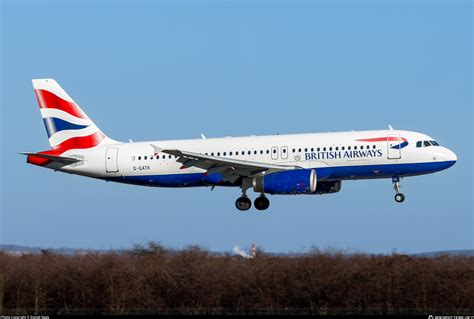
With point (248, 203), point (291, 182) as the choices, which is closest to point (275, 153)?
point (291, 182)

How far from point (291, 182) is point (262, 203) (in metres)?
5.46

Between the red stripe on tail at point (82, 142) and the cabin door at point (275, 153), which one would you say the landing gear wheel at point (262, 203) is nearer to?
the cabin door at point (275, 153)

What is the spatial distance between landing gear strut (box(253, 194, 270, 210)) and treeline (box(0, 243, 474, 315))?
52.3 feet

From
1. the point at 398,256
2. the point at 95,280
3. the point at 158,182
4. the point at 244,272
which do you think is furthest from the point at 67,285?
the point at 158,182

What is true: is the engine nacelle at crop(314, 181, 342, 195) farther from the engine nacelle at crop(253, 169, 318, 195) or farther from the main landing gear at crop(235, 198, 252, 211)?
the main landing gear at crop(235, 198, 252, 211)

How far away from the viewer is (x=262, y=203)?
56.9m

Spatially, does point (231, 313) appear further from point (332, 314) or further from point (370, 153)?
point (370, 153)

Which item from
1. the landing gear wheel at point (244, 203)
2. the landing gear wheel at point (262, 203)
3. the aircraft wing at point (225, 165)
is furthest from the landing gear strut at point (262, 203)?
the aircraft wing at point (225, 165)

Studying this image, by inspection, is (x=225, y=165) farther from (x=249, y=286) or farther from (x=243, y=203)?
(x=249, y=286)

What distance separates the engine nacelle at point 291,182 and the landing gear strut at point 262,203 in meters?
4.04

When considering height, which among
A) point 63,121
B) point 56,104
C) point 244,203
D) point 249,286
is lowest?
point 249,286

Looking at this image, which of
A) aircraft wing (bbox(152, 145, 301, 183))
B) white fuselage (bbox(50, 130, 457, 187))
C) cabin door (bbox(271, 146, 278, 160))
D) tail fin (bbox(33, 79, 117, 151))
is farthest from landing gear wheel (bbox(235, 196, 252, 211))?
tail fin (bbox(33, 79, 117, 151))

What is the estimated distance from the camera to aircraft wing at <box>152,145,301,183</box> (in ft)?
171

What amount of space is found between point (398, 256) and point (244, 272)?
6592 mm
